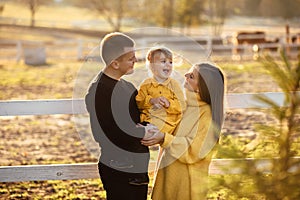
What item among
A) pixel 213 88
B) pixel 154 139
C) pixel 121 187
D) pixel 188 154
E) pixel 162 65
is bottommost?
pixel 121 187

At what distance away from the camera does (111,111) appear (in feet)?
10.6

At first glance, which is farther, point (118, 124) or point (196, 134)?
point (196, 134)

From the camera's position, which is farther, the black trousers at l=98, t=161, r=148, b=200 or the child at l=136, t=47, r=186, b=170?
the black trousers at l=98, t=161, r=148, b=200

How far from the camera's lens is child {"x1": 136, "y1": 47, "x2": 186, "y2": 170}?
10.8 feet

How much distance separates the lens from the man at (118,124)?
3234mm

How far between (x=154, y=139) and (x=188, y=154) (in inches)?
9.3

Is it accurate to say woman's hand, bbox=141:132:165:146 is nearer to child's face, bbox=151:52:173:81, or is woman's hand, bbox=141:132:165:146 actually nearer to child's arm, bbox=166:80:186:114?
child's arm, bbox=166:80:186:114

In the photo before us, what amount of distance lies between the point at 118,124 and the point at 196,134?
1.50ft

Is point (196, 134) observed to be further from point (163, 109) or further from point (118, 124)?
point (118, 124)

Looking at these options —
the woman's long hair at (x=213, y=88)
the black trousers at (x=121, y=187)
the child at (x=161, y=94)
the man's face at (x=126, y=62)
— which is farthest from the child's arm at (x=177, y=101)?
the black trousers at (x=121, y=187)

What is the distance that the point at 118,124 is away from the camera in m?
3.22

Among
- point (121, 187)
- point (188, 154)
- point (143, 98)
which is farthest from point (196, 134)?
point (121, 187)

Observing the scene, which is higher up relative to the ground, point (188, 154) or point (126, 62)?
point (126, 62)

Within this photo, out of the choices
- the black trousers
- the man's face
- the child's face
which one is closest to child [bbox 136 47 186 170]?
the child's face
